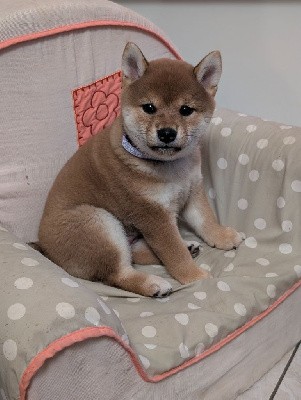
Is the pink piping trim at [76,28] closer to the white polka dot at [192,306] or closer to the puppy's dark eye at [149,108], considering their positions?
the puppy's dark eye at [149,108]

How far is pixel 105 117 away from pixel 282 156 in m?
0.47

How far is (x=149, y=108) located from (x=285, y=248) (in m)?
0.48

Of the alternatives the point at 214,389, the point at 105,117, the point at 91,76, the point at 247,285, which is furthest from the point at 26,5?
the point at 214,389

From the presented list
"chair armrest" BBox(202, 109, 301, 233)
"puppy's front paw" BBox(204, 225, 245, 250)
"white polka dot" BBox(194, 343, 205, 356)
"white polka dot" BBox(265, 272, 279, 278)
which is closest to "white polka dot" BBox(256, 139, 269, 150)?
"chair armrest" BBox(202, 109, 301, 233)

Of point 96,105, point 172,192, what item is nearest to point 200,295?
point 172,192

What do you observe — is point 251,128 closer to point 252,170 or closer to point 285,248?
point 252,170

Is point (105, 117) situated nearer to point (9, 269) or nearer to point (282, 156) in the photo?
point (282, 156)

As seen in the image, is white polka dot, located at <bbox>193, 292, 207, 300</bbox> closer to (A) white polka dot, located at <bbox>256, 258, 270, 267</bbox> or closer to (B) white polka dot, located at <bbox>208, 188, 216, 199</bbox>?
(A) white polka dot, located at <bbox>256, 258, 270, 267</bbox>

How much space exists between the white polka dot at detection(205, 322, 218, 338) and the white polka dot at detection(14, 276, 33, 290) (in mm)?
372

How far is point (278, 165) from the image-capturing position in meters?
1.29

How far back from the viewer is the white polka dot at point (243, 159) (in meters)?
1.35

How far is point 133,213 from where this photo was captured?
1.17 m

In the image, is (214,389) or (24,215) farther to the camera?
Answer: (24,215)

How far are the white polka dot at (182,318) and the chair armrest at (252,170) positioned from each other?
38 centimetres
